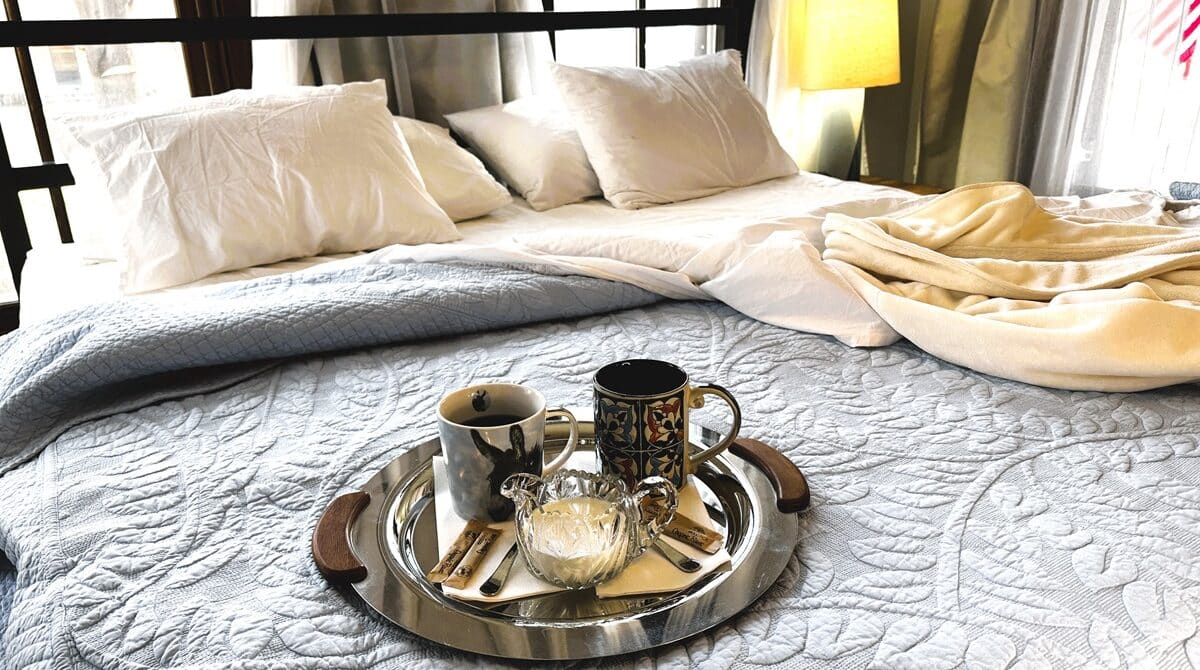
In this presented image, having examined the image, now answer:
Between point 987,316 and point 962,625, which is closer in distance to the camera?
point 962,625

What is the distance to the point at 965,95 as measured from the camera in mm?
3100

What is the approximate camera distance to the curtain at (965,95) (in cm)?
283

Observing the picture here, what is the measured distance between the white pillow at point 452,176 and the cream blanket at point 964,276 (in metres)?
0.55

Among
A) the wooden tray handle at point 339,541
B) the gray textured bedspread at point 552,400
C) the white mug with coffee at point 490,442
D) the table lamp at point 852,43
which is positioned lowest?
the gray textured bedspread at point 552,400

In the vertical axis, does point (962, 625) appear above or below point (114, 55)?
below

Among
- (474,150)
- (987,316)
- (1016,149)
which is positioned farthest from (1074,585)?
(1016,149)

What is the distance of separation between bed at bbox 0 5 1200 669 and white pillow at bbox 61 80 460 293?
0.32 m

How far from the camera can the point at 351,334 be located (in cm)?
113

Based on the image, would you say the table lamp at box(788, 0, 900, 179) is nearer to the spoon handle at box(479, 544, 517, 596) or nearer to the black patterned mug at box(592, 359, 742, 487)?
the black patterned mug at box(592, 359, 742, 487)

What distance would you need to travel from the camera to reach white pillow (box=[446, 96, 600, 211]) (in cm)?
215

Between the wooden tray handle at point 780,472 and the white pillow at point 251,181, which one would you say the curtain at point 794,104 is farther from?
the wooden tray handle at point 780,472

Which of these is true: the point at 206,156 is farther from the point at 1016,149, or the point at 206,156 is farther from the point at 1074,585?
the point at 1016,149

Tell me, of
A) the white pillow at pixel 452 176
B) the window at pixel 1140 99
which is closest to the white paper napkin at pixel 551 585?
the white pillow at pixel 452 176

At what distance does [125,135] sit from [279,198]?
0.96ft
